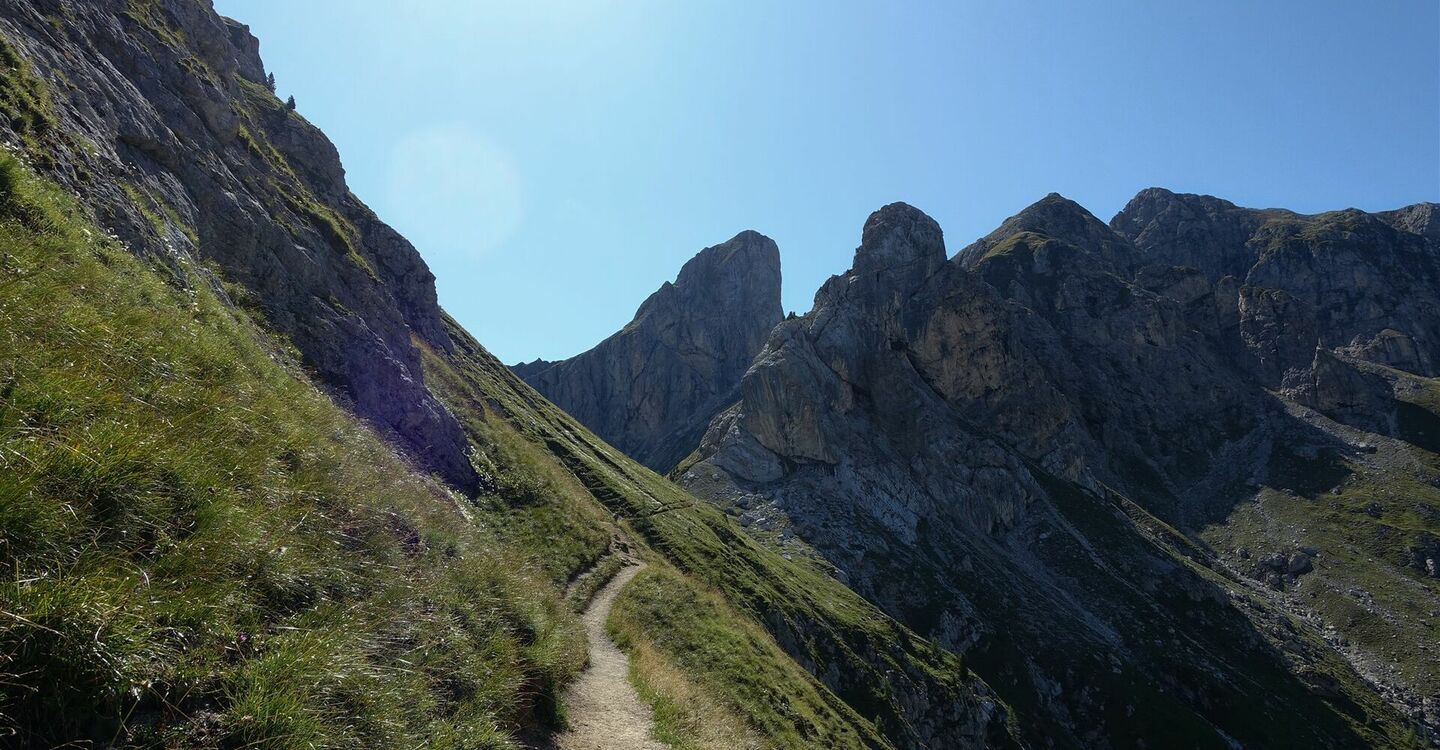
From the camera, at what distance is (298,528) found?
868 cm

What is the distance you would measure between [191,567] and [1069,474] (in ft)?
465

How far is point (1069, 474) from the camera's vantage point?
125 meters

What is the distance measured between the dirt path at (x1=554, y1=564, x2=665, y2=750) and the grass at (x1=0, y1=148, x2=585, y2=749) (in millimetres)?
668

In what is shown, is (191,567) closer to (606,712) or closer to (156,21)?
(606,712)

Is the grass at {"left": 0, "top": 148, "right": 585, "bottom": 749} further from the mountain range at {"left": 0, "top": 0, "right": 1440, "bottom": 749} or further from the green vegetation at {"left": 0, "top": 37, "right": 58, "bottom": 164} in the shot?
the green vegetation at {"left": 0, "top": 37, "right": 58, "bottom": 164}

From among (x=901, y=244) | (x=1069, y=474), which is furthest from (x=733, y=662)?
(x=901, y=244)

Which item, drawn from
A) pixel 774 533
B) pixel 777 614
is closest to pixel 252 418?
pixel 777 614

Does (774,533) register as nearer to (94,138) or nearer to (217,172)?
(217,172)

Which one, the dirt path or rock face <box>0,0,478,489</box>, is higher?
rock face <box>0,0,478,489</box>

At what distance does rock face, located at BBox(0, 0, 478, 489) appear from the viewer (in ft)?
63.6

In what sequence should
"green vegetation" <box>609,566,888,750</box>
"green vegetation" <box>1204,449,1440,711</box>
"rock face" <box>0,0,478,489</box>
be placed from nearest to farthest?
"rock face" <box>0,0,478,489</box>, "green vegetation" <box>609,566,888,750</box>, "green vegetation" <box>1204,449,1440,711</box>

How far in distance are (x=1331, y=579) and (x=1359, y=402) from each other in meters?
78.3

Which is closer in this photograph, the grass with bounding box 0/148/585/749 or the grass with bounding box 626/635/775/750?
the grass with bounding box 0/148/585/749

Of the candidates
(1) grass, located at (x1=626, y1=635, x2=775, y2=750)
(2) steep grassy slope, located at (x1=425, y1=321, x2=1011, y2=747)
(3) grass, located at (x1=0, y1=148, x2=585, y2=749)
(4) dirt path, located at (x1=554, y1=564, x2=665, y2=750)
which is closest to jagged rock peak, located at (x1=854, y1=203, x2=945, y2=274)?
(2) steep grassy slope, located at (x1=425, y1=321, x2=1011, y2=747)
